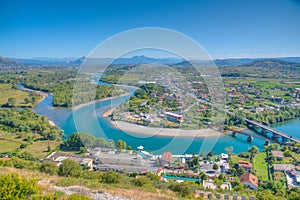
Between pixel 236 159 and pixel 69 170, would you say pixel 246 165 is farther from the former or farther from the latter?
pixel 69 170

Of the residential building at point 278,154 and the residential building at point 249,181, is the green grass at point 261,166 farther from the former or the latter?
the residential building at point 249,181

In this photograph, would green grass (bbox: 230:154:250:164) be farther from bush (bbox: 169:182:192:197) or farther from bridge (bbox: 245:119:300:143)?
bush (bbox: 169:182:192:197)

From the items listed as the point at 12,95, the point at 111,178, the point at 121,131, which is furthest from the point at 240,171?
the point at 12,95

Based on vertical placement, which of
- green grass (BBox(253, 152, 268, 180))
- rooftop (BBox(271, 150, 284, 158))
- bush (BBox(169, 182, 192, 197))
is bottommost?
green grass (BBox(253, 152, 268, 180))

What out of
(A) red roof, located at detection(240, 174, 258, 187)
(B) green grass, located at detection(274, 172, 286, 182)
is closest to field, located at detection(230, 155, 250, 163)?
(B) green grass, located at detection(274, 172, 286, 182)

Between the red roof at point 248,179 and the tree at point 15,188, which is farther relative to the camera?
the red roof at point 248,179

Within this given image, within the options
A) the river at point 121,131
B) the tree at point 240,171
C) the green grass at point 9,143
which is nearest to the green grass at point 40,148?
the green grass at point 9,143

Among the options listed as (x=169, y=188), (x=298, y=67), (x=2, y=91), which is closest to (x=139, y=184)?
(x=169, y=188)
